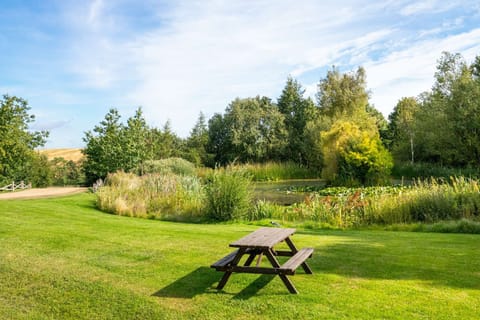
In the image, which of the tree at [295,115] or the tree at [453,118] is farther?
the tree at [295,115]

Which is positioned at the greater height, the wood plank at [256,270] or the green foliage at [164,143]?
the green foliage at [164,143]

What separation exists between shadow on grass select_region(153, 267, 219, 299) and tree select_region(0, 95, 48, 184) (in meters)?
20.6

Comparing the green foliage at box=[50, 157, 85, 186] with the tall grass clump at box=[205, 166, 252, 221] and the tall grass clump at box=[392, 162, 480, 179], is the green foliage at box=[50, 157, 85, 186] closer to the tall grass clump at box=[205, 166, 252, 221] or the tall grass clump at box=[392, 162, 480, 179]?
the tall grass clump at box=[205, 166, 252, 221]

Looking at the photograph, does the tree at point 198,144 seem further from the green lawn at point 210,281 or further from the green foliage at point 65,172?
the green lawn at point 210,281

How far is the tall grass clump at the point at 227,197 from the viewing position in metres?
11.9

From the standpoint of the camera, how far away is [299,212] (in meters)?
12.1

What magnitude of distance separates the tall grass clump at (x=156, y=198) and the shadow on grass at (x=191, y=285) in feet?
22.6

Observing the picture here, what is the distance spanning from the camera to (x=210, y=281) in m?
5.10

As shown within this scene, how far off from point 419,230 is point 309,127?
22.3 meters

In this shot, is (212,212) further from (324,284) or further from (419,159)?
(419,159)

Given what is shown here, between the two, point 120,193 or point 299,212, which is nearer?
point 299,212

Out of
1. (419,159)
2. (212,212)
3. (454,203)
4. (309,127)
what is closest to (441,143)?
(419,159)

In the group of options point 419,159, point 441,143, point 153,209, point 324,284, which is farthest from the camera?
point 419,159

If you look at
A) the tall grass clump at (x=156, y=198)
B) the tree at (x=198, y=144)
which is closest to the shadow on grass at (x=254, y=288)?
the tall grass clump at (x=156, y=198)
